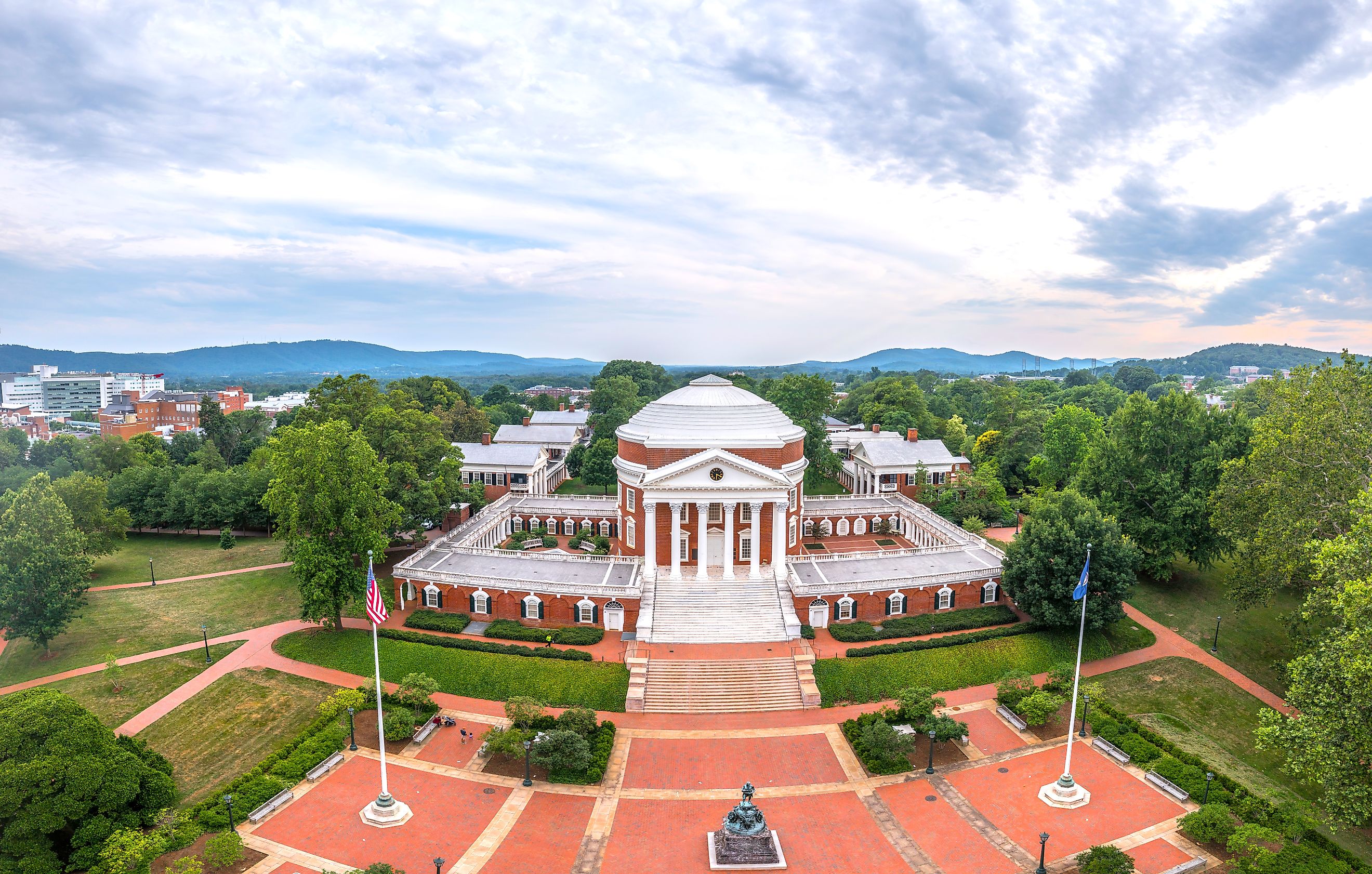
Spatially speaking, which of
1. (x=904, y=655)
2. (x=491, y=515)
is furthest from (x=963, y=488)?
(x=491, y=515)

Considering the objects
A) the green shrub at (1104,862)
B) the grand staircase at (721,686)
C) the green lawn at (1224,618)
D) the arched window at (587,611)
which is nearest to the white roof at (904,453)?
the green lawn at (1224,618)

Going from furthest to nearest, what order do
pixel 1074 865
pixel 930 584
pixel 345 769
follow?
pixel 930 584, pixel 345 769, pixel 1074 865

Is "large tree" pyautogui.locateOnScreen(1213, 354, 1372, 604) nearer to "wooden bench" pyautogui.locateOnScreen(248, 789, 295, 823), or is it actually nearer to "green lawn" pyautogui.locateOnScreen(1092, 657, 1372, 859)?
"green lawn" pyautogui.locateOnScreen(1092, 657, 1372, 859)

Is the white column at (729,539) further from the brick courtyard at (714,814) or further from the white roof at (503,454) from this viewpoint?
the white roof at (503,454)

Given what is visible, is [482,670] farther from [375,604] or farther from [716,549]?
[716,549]

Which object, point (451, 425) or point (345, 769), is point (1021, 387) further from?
point (345, 769)

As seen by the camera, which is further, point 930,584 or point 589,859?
point 930,584
